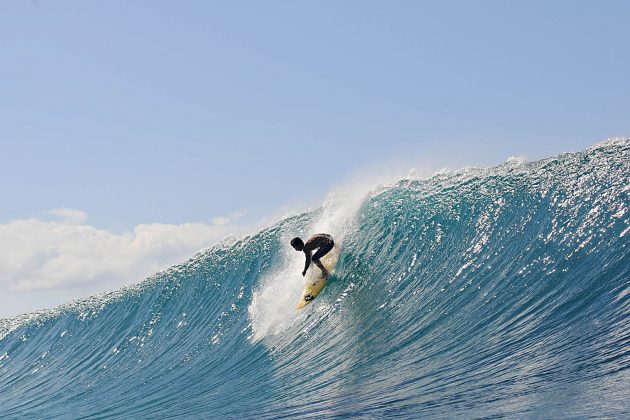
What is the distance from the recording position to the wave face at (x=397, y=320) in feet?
26.8

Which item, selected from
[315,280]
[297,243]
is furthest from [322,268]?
[297,243]

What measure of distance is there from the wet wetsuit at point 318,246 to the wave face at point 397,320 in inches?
25.5

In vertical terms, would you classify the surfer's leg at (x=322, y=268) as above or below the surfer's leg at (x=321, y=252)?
below

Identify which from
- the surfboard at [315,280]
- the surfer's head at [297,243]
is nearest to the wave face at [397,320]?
the surfboard at [315,280]

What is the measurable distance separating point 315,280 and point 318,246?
82 centimetres

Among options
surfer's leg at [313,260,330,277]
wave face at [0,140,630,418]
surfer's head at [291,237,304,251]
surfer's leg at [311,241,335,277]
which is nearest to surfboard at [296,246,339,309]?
surfer's leg at [313,260,330,277]

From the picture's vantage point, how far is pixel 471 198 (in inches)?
628

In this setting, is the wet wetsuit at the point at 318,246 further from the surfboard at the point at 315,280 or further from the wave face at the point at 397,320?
the wave face at the point at 397,320

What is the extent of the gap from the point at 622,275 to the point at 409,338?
3.37 metres

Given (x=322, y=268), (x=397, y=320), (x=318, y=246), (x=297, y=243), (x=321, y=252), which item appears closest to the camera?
(x=397, y=320)

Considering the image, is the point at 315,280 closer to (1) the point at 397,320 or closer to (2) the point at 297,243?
(2) the point at 297,243

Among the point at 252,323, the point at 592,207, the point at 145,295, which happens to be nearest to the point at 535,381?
the point at 592,207

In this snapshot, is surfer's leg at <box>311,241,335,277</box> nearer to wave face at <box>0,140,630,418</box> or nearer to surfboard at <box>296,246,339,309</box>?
surfboard at <box>296,246,339,309</box>

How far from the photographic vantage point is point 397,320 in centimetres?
1195
